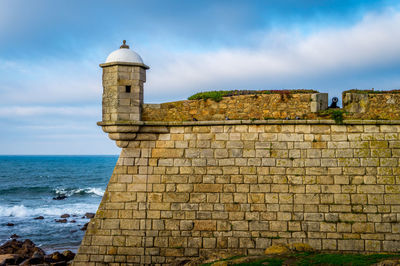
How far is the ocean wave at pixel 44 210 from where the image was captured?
27.6 meters

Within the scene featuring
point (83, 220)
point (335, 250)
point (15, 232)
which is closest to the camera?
point (335, 250)

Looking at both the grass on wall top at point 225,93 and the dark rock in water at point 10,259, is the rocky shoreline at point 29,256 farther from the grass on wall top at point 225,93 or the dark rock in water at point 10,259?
the grass on wall top at point 225,93

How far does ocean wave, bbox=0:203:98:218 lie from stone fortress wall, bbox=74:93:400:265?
1993 cm

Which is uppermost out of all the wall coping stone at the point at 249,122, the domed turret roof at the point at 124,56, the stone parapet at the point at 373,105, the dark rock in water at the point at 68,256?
the domed turret roof at the point at 124,56

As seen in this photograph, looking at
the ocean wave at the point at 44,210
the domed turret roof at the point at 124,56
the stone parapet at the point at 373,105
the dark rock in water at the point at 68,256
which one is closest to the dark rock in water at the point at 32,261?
the dark rock in water at the point at 68,256

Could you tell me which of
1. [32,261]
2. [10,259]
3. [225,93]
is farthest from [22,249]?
[225,93]

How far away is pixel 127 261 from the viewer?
9688mm

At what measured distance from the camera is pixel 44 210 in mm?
29641

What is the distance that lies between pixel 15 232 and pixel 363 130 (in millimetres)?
21189

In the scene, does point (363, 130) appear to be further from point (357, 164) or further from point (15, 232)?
point (15, 232)

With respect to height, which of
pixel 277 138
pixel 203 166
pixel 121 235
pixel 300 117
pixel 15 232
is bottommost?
pixel 15 232

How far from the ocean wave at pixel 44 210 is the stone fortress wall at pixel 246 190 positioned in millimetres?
19930

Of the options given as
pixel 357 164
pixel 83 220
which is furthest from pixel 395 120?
pixel 83 220

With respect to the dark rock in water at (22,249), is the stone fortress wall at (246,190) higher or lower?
higher
